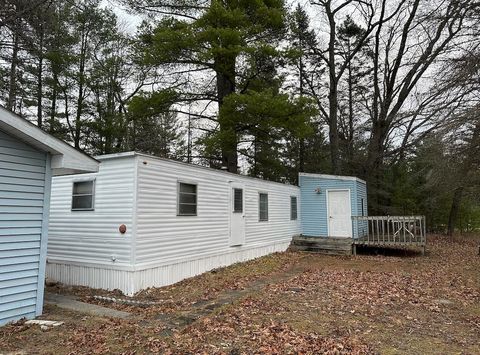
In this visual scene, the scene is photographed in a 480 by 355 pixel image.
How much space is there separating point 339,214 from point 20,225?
1202cm

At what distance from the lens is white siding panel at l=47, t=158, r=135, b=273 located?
7.14 meters

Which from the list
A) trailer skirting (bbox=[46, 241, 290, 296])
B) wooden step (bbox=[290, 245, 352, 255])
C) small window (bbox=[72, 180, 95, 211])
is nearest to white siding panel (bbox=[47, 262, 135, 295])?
trailer skirting (bbox=[46, 241, 290, 296])

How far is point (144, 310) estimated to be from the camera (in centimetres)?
588

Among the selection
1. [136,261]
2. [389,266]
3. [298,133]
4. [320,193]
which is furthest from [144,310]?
[320,193]

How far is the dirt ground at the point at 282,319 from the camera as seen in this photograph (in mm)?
4223

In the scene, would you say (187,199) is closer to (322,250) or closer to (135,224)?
(135,224)

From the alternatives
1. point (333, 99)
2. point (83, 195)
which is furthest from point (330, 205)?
point (83, 195)

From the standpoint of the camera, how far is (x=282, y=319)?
5.21 m

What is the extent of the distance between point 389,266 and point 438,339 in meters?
6.28

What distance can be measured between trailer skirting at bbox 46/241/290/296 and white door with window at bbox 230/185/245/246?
1475 mm

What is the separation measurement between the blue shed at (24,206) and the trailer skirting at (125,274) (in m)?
1.70

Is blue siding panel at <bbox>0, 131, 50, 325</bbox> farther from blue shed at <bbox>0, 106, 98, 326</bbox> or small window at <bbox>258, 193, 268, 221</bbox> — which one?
small window at <bbox>258, 193, 268, 221</bbox>

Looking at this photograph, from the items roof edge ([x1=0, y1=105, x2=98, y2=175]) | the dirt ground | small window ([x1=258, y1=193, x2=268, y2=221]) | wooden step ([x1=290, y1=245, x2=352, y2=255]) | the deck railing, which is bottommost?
the dirt ground

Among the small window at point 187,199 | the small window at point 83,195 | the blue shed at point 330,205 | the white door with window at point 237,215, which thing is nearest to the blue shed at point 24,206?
the small window at point 83,195
